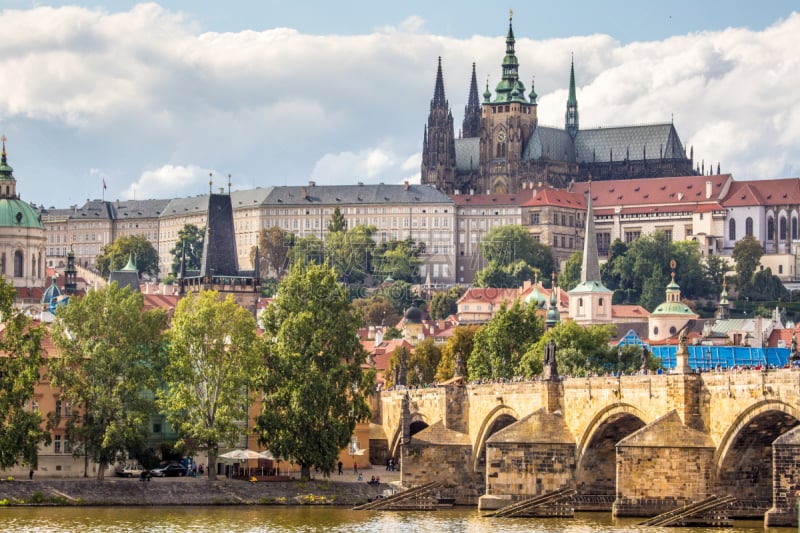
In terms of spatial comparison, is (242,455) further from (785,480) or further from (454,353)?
(454,353)

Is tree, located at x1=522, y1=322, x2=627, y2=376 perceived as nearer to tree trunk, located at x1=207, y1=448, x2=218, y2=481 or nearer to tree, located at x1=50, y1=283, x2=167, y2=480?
tree trunk, located at x1=207, y1=448, x2=218, y2=481

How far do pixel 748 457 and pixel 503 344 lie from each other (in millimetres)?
51043

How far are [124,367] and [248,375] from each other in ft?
16.9

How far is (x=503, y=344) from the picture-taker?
380 ft

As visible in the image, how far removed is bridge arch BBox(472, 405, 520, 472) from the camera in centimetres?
8362

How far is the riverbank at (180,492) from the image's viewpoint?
79688 millimetres

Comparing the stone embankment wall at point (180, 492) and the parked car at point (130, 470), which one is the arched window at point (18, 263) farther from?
the stone embankment wall at point (180, 492)

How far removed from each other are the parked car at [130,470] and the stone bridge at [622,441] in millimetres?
11476

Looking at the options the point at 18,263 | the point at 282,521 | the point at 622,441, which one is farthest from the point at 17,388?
the point at 18,263

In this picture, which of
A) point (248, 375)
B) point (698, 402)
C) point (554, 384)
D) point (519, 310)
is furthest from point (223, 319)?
point (519, 310)

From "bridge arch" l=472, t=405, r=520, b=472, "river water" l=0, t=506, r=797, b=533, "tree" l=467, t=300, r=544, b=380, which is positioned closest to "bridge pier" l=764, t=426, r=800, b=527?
"river water" l=0, t=506, r=797, b=533

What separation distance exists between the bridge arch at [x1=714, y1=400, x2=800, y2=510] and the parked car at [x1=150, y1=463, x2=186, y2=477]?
2941 centimetres

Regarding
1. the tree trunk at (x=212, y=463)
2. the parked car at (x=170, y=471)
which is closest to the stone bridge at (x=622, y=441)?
the tree trunk at (x=212, y=463)

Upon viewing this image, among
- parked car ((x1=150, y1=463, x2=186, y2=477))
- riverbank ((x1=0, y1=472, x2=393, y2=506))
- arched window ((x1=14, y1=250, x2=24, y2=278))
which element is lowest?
riverbank ((x1=0, y1=472, x2=393, y2=506))
